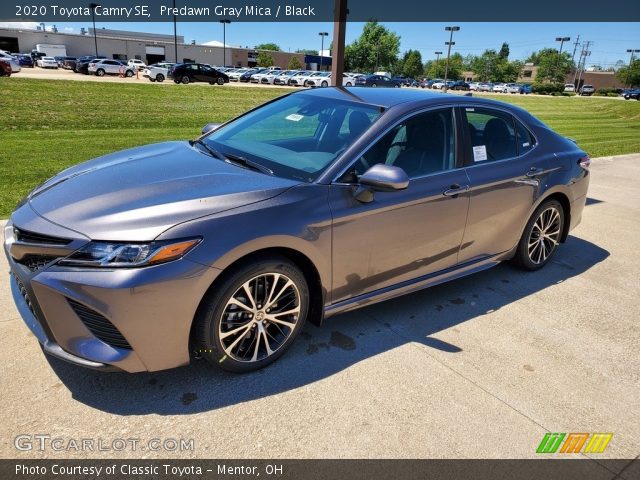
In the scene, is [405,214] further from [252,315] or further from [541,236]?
[541,236]

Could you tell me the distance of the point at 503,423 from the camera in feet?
9.14

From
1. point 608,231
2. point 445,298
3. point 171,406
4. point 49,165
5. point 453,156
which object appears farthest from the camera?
point 49,165

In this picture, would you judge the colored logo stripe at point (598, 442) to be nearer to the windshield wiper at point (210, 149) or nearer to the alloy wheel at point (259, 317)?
the alloy wheel at point (259, 317)

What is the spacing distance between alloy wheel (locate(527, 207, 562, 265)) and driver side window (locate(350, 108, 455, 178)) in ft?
4.80

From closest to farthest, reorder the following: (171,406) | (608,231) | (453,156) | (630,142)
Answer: (171,406)
(453,156)
(608,231)
(630,142)

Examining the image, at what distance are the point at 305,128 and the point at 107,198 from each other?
5.32 feet

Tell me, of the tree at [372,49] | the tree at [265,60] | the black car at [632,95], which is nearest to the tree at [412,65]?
the tree at [372,49]

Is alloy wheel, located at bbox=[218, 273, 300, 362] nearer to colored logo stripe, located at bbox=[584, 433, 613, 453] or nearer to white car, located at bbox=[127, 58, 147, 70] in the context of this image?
colored logo stripe, located at bbox=[584, 433, 613, 453]

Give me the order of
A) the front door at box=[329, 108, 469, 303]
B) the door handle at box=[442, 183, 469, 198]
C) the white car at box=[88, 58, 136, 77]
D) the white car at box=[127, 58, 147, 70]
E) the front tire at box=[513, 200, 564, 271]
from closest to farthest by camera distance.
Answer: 1. the front door at box=[329, 108, 469, 303]
2. the door handle at box=[442, 183, 469, 198]
3. the front tire at box=[513, 200, 564, 271]
4. the white car at box=[88, 58, 136, 77]
5. the white car at box=[127, 58, 147, 70]

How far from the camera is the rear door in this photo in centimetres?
395

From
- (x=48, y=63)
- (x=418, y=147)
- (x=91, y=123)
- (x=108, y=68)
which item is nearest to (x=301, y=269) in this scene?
(x=418, y=147)

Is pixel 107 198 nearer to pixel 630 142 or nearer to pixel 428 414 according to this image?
pixel 428 414

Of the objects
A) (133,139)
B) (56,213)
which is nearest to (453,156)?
(56,213)
